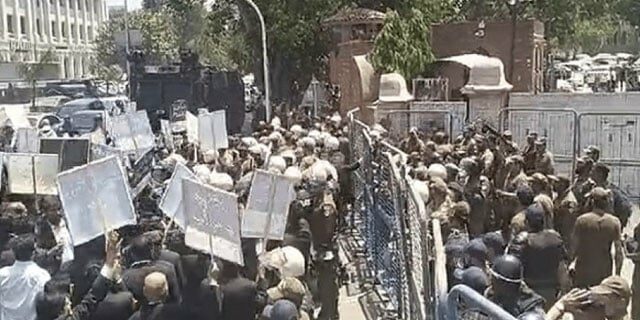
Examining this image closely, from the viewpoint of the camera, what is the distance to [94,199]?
845cm

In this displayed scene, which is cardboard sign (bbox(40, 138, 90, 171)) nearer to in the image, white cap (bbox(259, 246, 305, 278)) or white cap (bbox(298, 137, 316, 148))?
white cap (bbox(298, 137, 316, 148))

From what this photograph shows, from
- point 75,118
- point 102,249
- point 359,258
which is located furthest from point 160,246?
point 75,118

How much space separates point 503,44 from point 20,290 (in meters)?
24.9

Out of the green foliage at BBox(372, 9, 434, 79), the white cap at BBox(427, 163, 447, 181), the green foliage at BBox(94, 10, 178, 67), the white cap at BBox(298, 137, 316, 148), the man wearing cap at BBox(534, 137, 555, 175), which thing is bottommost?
the man wearing cap at BBox(534, 137, 555, 175)

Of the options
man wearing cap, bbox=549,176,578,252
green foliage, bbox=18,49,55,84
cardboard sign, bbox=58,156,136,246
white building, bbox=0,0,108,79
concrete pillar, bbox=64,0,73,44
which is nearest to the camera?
cardboard sign, bbox=58,156,136,246

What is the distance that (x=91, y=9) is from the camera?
11619 centimetres

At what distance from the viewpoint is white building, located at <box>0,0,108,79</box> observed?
85250 millimetres

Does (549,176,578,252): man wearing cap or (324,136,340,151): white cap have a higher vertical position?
(324,136,340,151): white cap

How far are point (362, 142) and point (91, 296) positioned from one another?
8021 mm

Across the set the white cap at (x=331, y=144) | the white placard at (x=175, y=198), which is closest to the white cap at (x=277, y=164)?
the white placard at (x=175, y=198)

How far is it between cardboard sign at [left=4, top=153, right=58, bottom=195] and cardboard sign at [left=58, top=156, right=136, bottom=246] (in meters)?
3.19

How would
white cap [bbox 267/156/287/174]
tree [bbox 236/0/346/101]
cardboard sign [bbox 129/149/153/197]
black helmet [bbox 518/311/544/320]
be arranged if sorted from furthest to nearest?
tree [bbox 236/0/346/101], cardboard sign [bbox 129/149/153/197], white cap [bbox 267/156/287/174], black helmet [bbox 518/311/544/320]

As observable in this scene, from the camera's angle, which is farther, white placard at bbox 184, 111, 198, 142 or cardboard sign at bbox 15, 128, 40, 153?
white placard at bbox 184, 111, 198, 142

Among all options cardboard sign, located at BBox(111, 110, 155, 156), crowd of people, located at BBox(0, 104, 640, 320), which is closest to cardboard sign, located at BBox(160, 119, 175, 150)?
cardboard sign, located at BBox(111, 110, 155, 156)
